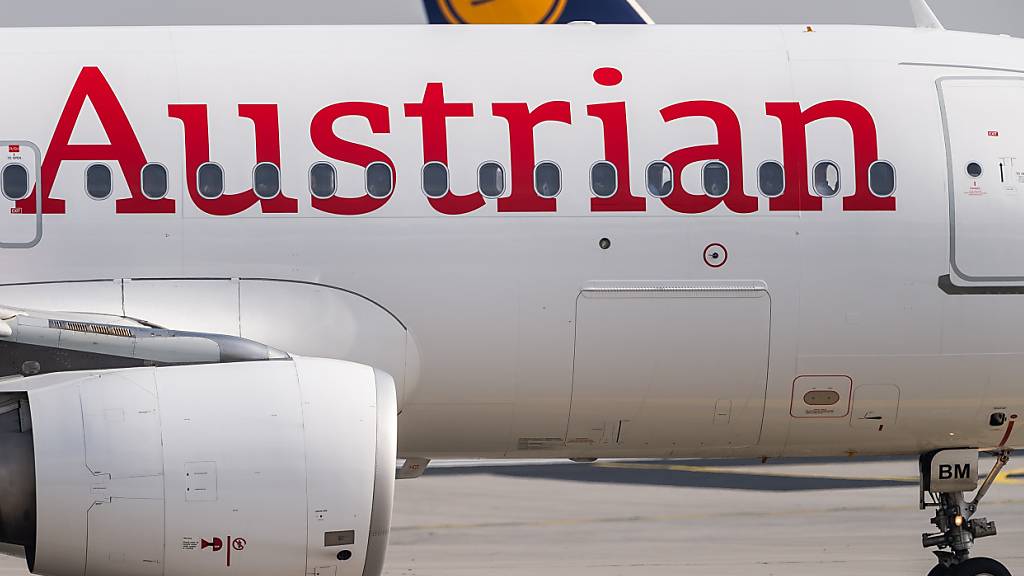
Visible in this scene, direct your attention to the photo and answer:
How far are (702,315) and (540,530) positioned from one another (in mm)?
6375

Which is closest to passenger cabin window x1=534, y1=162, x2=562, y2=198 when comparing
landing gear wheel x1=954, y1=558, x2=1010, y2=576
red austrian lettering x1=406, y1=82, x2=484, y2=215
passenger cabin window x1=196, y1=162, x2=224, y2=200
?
red austrian lettering x1=406, y1=82, x2=484, y2=215

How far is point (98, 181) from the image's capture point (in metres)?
8.62

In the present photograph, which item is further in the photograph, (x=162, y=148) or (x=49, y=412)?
(x=162, y=148)

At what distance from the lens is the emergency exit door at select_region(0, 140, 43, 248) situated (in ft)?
28.0

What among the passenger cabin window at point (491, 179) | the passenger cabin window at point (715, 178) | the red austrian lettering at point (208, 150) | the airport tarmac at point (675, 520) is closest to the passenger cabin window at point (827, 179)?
the passenger cabin window at point (715, 178)

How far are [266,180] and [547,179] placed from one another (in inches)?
67.6

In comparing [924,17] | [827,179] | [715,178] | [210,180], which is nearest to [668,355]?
[715,178]

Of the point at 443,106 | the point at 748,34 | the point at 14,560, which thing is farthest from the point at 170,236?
the point at 14,560

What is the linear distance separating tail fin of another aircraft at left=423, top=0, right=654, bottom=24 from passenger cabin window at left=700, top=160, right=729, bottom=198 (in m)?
1.37

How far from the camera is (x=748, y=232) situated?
29.1 ft

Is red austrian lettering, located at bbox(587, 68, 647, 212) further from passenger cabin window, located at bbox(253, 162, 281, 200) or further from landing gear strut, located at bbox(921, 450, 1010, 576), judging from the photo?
landing gear strut, located at bbox(921, 450, 1010, 576)

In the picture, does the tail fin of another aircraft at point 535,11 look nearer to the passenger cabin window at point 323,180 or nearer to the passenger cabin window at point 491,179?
the passenger cabin window at point 491,179

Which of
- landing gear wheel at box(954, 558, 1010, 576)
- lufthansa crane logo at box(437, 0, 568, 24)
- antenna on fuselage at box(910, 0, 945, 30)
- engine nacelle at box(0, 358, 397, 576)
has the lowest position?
landing gear wheel at box(954, 558, 1010, 576)

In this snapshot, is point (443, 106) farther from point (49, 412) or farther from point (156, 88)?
point (49, 412)
